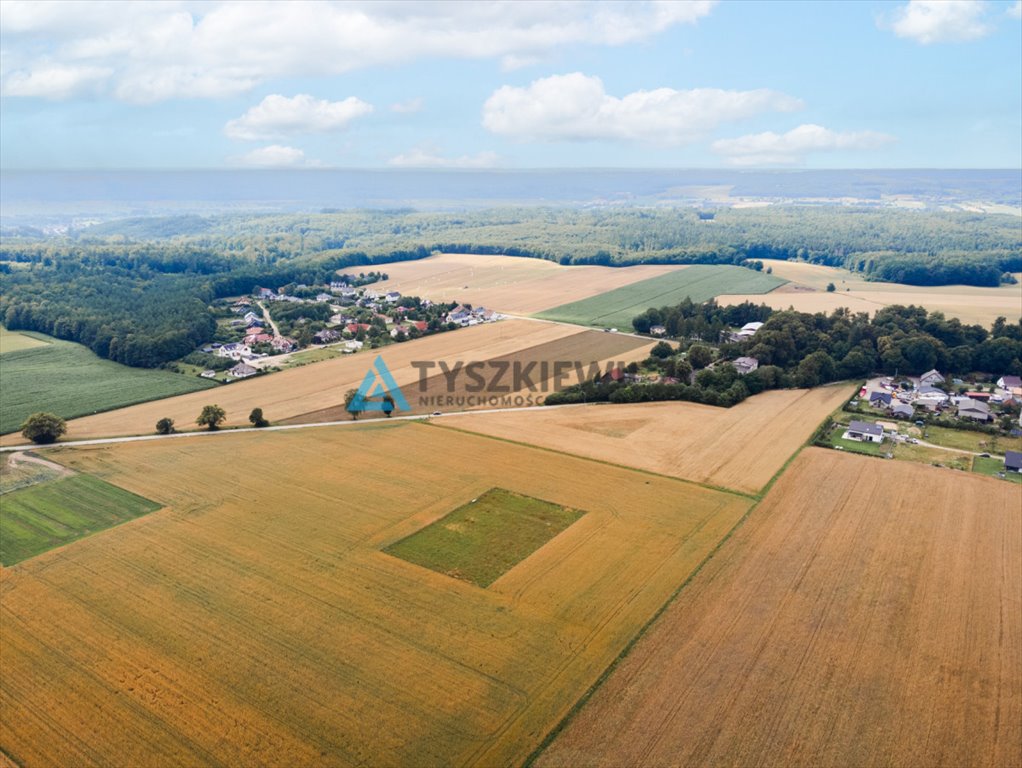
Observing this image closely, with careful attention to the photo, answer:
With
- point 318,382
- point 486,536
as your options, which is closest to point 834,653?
point 486,536

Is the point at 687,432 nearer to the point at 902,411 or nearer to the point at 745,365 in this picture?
the point at 902,411

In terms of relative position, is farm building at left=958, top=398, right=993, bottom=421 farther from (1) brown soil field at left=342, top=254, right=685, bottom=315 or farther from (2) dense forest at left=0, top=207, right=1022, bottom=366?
(2) dense forest at left=0, top=207, right=1022, bottom=366

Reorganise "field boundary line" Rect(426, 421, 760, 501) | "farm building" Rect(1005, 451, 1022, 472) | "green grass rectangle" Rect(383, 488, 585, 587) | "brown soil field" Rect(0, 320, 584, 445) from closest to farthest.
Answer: "green grass rectangle" Rect(383, 488, 585, 587) → "field boundary line" Rect(426, 421, 760, 501) → "farm building" Rect(1005, 451, 1022, 472) → "brown soil field" Rect(0, 320, 584, 445)

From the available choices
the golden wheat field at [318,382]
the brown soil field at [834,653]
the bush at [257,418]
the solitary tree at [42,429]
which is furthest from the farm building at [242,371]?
the brown soil field at [834,653]

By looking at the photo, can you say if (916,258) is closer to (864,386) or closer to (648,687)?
(864,386)

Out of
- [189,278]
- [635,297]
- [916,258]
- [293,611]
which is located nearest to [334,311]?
[189,278]

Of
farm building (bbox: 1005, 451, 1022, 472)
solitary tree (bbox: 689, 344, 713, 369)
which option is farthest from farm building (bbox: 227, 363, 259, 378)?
farm building (bbox: 1005, 451, 1022, 472)
